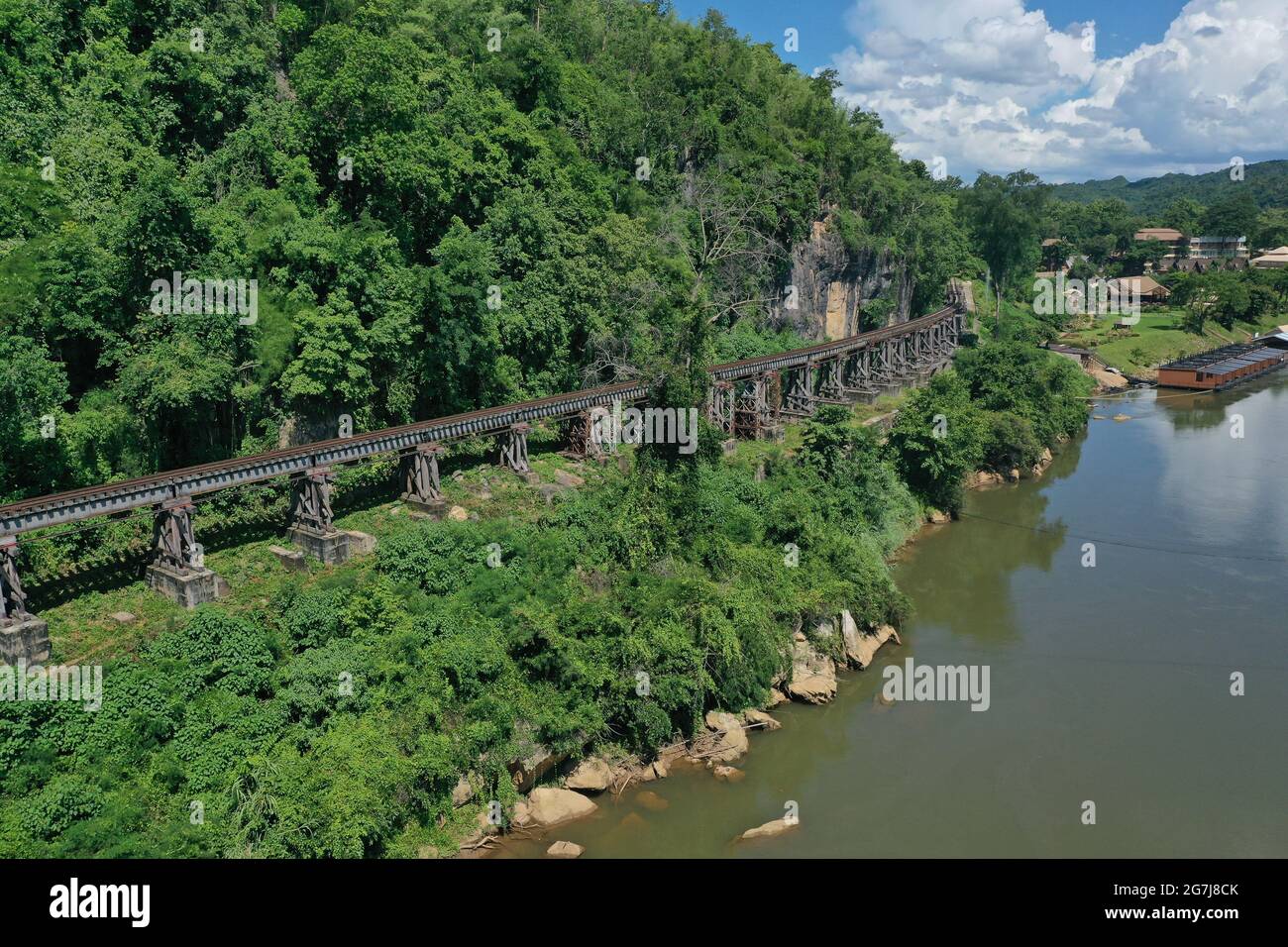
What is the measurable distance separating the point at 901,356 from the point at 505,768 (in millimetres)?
44783

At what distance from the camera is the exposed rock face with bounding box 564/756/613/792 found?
62.1 ft

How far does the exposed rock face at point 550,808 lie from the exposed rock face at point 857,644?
29.5ft

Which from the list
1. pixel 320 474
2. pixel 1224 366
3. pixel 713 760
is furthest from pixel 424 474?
pixel 1224 366

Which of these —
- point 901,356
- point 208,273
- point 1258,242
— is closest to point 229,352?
point 208,273

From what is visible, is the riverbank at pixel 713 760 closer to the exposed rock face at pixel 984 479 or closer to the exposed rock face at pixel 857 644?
the exposed rock face at pixel 857 644

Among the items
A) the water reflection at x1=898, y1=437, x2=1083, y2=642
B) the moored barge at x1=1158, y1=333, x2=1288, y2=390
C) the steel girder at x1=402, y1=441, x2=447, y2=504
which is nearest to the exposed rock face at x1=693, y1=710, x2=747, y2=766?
the water reflection at x1=898, y1=437, x2=1083, y2=642

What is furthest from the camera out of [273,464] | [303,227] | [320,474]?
[303,227]

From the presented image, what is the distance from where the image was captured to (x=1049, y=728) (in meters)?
21.6

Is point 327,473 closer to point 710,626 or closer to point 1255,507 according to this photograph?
point 710,626

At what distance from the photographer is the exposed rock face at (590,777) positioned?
1892cm

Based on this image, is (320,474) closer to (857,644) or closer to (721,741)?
(721,741)

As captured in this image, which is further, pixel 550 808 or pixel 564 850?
pixel 550 808

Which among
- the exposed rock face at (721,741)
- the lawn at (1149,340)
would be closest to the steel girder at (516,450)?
the exposed rock face at (721,741)

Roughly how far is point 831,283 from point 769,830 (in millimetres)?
44772
